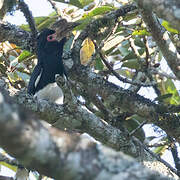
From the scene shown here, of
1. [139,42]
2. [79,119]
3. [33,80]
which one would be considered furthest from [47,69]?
[79,119]

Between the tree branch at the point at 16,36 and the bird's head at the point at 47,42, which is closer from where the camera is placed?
the tree branch at the point at 16,36

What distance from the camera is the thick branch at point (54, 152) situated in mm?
1928

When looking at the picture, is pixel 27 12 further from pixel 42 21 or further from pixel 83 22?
pixel 83 22

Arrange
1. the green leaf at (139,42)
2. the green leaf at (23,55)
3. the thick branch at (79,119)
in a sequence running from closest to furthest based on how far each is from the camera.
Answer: the thick branch at (79,119) < the green leaf at (23,55) < the green leaf at (139,42)

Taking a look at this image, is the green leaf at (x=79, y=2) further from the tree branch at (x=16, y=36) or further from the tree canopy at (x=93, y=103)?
the tree branch at (x=16, y=36)

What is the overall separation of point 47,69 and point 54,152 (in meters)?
4.13

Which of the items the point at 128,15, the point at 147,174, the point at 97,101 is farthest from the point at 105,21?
the point at 147,174

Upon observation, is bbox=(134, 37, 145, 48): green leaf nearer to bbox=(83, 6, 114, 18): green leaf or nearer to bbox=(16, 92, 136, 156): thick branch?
bbox=(83, 6, 114, 18): green leaf

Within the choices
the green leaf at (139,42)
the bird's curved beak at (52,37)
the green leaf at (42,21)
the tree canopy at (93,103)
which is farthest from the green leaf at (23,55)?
the green leaf at (139,42)

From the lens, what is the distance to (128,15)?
5.38m

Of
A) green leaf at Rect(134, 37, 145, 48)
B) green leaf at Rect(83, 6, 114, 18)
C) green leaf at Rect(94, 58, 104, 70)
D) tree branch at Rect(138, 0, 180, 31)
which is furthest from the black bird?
tree branch at Rect(138, 0, 180, 31)

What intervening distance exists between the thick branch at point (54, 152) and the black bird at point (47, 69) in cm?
341

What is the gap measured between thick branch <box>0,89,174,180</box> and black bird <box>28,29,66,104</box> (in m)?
3.41

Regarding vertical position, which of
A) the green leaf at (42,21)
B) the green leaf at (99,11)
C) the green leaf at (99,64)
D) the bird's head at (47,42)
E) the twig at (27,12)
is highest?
the twig at (27,12)
